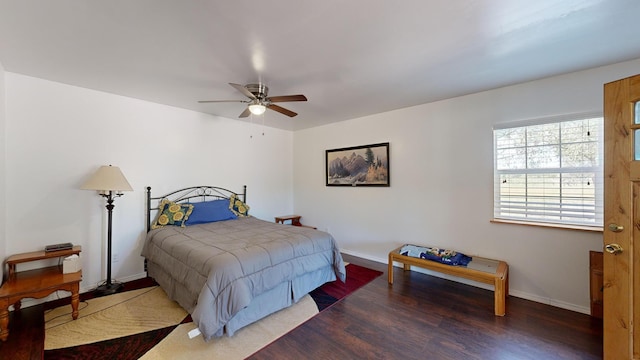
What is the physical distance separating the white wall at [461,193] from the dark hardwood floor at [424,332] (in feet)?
1.48

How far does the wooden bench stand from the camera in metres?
2.49

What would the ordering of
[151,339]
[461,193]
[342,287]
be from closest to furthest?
[151,339] < [342,287] < [461,193]

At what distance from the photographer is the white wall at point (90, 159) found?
2650 millimetres

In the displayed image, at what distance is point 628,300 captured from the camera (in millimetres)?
1610

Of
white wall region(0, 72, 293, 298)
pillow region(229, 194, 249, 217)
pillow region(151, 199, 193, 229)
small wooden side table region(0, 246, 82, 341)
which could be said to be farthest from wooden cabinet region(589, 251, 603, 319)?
small wooden side table region(0, 246, 82, 341)

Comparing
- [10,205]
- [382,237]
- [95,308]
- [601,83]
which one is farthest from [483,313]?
[10,205]

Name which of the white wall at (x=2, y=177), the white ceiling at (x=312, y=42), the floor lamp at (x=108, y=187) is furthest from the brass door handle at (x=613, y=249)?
the white wall at (x=2, y=177)

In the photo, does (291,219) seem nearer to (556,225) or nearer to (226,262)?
(226,262)

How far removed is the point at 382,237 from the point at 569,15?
3.27m

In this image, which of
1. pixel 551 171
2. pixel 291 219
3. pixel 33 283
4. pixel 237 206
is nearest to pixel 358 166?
pixel 291 219

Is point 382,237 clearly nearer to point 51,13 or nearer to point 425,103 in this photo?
point 425,103

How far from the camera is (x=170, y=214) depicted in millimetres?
3453

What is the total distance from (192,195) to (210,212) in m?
0.53

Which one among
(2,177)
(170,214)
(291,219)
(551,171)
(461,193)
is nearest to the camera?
(2,177)
